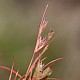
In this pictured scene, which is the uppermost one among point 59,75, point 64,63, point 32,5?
point 32,5

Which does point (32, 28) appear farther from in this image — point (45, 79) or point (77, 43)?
point (45, 79)

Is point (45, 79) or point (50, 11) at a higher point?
point (50, 11)

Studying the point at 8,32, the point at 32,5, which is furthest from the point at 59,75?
the point at 32,5

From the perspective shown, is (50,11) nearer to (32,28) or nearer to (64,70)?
(32,28)

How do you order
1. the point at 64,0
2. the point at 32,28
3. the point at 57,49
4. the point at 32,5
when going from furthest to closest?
the point at 64,0, the point at 32,5, the point at 32,28, the point at 57,49

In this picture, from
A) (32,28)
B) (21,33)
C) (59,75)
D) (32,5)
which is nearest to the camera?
(59,75)

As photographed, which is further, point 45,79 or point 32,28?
point 32,28

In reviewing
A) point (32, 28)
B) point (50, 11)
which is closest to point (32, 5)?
point (50, 11)
